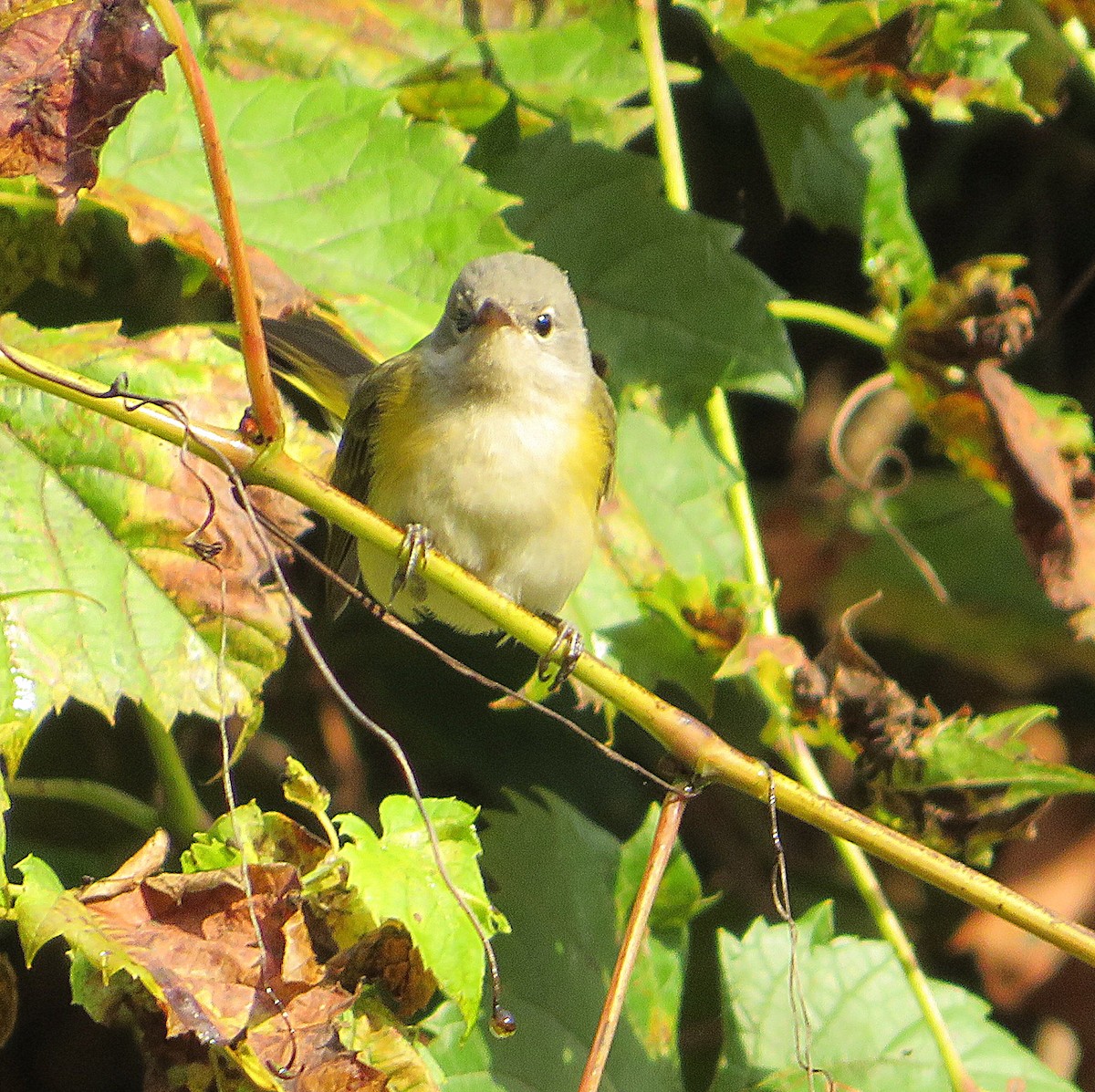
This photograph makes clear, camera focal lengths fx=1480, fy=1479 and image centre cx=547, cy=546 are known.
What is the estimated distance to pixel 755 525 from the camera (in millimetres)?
2893

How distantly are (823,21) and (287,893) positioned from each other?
1.83 metres

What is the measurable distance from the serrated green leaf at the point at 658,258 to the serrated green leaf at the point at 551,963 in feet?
2.83

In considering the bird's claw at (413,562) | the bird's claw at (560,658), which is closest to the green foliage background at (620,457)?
the bird's claw at (413,562)

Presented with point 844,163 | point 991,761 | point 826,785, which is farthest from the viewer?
point 844,163

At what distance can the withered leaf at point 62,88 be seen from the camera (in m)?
1.59

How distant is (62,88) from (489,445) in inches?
43.7

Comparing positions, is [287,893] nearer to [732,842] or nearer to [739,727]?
A: [739,727]

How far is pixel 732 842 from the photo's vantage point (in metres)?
3.56

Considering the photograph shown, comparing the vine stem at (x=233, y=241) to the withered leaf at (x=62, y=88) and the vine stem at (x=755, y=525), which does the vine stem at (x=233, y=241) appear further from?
the vine stem at (x=755, y=525)

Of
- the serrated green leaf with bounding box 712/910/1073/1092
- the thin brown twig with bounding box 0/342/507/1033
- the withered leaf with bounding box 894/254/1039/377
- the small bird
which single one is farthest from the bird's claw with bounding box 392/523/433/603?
the withered leaf with bounding box 894/254/1039/377

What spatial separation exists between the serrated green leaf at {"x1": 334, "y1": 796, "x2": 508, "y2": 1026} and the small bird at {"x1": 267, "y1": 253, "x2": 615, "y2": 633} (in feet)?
2.15

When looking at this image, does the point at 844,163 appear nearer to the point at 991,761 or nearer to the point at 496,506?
the point at 496,506

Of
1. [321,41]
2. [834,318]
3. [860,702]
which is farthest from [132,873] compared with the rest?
[834,318]

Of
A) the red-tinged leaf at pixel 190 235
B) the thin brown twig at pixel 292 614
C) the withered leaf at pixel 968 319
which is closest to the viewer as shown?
the thin brown twig at pixel 292 614
